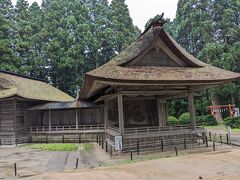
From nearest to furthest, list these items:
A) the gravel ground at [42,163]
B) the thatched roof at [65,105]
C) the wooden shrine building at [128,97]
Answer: the gravel ground at [42,163], the wooden shrine building at [128,97], the thatched roof at [65,105]

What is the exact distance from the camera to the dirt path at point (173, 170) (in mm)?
10781

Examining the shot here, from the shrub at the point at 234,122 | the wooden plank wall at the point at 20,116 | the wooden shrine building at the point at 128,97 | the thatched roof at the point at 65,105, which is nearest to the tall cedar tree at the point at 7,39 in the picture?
the wooden shrine building at the point at 128,97

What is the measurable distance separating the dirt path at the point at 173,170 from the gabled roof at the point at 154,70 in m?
4.70

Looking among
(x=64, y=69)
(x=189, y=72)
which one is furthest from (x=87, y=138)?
(x=64, y=69)

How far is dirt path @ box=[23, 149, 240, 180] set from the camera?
10781mm

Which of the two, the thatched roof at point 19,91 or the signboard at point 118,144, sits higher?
the thatched roof at point 19,91

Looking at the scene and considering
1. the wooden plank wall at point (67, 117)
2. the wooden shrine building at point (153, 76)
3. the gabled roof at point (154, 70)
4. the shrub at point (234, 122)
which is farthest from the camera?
the shrub at point (234, 122)

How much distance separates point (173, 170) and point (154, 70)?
7.55 m

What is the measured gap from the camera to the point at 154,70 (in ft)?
57.7

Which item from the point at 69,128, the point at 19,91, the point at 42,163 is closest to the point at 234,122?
the point at 69,128

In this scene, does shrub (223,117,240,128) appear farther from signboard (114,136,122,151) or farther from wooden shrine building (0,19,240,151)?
signboard (114,136,122,151)

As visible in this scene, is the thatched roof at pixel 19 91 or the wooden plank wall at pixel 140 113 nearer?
the wooden plank wall at pixel 140 113

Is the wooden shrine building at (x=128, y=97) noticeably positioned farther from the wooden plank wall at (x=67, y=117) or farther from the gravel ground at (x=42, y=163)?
the gravel ground at (x=42, y=163)

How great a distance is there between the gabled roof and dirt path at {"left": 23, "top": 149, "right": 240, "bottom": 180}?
4701 mm
